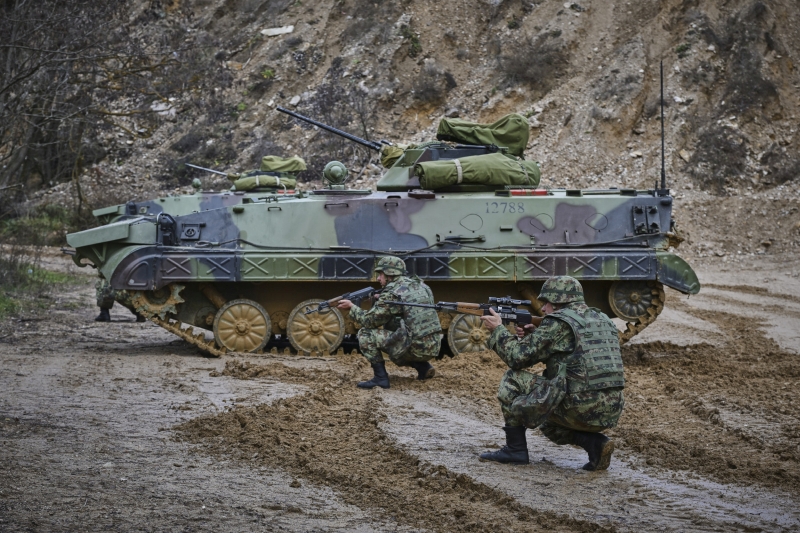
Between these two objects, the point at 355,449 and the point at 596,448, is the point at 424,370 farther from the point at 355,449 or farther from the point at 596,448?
the point at 596,448

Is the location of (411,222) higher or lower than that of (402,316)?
higher

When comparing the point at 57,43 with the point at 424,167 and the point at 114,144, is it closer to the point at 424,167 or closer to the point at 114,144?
the point at 424,167

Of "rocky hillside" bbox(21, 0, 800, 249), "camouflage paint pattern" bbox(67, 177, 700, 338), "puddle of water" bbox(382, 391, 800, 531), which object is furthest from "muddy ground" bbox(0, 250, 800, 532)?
"rocky hillside" bbox(21, 0, 800, 249)

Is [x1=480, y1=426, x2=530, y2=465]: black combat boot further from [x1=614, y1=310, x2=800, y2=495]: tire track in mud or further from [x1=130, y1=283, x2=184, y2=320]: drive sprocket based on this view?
[x1=130, y1=283, x2=184, y2=320]: drive sprocket

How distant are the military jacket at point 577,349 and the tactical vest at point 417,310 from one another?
3.24 meters

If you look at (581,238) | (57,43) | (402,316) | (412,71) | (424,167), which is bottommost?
(402,316)

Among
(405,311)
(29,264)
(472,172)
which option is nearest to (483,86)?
(29,264)

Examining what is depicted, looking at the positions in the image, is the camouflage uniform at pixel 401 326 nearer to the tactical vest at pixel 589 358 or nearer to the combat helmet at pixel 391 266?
the combat helmet at pixel 391 266

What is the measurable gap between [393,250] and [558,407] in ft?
21.5

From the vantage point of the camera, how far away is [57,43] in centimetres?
1623

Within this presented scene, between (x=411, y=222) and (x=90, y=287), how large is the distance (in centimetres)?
1273

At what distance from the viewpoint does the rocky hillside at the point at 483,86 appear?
30.0 meters

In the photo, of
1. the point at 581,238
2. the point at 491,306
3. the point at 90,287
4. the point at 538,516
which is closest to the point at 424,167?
the point at 581,238

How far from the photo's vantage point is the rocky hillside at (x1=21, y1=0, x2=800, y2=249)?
3005 cm
